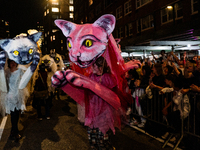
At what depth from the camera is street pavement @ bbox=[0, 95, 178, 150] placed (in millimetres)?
3621

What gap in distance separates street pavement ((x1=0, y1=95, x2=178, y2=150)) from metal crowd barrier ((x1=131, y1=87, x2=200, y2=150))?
1.59 ft

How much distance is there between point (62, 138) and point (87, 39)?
2.83 metres

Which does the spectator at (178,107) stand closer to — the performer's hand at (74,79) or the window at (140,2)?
the performer's hand at (74,79)

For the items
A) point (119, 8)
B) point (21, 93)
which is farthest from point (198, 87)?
point (119, 8)

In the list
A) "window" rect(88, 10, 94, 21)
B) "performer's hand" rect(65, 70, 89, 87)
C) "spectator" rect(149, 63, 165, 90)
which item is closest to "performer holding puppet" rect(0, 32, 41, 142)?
"performer's hand" rect(65, 70, 89, 87)

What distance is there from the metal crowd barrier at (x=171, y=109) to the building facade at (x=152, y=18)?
11.1ft

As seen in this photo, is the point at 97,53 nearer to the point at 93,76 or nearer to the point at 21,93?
the point at 93,76

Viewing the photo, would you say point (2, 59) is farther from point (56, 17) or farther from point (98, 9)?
point (56, 17)

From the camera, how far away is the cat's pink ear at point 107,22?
2365 millimetres

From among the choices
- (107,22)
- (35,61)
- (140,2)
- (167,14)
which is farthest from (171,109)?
(140,2)

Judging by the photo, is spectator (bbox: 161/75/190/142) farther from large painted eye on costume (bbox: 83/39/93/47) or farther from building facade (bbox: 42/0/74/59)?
building facade (bbox: 42/0/74/59)

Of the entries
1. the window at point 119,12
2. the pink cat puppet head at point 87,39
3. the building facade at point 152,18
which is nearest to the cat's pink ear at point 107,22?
the pink cat puppet head at point 87,39

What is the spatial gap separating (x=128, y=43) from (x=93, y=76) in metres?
7.71

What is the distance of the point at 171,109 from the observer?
3.82 m
